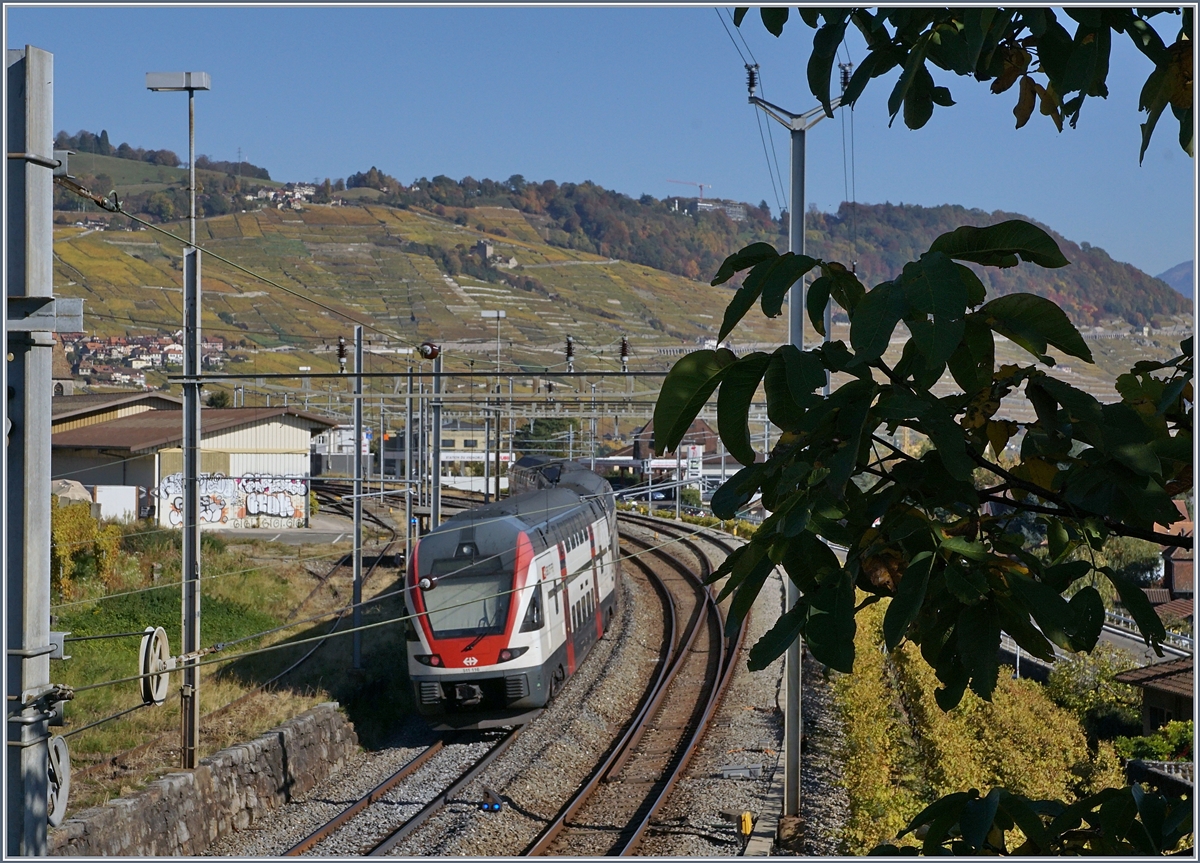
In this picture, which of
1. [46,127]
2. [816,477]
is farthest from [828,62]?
[46,127]

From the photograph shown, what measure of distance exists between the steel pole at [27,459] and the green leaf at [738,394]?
427 cm

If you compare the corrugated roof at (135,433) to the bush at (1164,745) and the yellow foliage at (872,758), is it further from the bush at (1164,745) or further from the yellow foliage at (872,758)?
the bush at (1164,745)

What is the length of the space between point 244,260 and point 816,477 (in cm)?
17262

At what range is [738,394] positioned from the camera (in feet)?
5.95

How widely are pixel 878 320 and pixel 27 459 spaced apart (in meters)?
4.64

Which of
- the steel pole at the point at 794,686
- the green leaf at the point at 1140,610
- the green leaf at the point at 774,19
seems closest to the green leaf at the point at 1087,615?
the green leaf at the point at 1140,610

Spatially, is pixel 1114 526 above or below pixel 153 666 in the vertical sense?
above

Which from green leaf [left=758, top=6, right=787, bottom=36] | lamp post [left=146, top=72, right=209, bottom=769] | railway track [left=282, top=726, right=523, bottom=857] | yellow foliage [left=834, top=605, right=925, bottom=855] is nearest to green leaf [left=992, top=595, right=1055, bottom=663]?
green leaf [left=758, top=6, right=787, bottom=36]

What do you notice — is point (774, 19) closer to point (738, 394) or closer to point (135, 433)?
point (738, 394)

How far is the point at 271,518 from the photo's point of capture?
36.3m

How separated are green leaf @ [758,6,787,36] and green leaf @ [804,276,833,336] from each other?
0.88m

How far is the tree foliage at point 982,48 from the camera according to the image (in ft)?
7.25

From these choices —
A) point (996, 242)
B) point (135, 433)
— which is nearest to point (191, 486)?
point (996, 242)

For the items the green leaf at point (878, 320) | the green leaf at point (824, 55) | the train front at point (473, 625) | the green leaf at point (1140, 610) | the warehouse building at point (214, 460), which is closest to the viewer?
the green leaf at point (878, 320)
